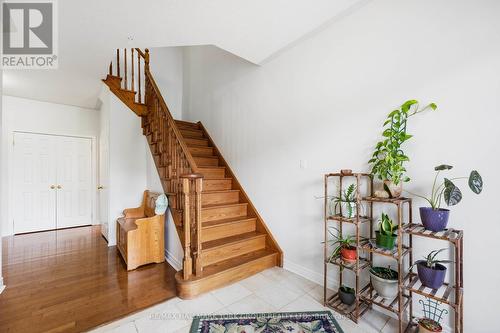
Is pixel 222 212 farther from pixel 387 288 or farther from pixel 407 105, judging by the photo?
pixel 407 105

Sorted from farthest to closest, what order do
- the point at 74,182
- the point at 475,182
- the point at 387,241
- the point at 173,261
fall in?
the point at 74,182 < the point at 173,261 < the point at 387,241 < the point at 475,182

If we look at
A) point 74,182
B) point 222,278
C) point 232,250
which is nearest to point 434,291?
point 222,278

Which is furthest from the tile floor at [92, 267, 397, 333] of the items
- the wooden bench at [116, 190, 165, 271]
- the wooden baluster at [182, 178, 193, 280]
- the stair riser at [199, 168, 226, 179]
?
the stair riser at [199, 168, 226, 179]

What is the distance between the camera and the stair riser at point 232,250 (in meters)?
2.40

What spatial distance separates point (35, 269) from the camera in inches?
105

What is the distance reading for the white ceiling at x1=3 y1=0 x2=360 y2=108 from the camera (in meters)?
1.84

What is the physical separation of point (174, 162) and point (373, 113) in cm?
225

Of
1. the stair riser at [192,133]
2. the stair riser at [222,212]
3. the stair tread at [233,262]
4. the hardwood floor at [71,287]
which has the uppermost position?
the stair riser at [192,133]

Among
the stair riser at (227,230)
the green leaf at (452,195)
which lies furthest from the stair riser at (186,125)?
the green leaf at (452,195)

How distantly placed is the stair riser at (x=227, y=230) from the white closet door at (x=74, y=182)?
3.82 meters

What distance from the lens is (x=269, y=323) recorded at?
1728 mm

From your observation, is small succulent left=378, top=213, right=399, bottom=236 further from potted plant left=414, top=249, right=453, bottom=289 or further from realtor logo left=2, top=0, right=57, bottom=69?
realtor logo left=2, top=0, right=57, bottom=69

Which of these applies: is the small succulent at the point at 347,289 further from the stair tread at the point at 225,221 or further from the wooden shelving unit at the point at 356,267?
the stair tread at the point at 225,221

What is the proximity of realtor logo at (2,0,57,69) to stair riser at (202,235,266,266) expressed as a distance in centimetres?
269
